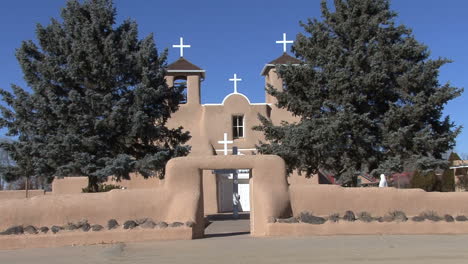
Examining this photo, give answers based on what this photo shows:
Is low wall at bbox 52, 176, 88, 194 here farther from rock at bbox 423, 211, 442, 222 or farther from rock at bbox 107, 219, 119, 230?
rock at bbox 423, 211, 442, 222

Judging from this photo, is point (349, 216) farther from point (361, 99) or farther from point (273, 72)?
point (273, 72)

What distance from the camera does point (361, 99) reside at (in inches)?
797

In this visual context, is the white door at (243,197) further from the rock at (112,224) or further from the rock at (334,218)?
the rock at (112,224)

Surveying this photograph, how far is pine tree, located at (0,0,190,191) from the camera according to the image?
64.4 ft

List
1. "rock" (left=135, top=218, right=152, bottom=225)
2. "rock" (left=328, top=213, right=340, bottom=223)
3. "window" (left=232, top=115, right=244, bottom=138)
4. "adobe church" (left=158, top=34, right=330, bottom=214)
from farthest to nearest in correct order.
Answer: "window" (left=232, top=115, right=244, bottom=138), "adobe church" (left=158, top=34, right=330, bottom=214), "rock" (left=328, top=213, right=340, bottom=223), "rock" (left=135, top=218, right=152, bottom=225)

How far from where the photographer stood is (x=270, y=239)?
1421cm

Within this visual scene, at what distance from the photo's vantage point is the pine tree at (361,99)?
20188mm

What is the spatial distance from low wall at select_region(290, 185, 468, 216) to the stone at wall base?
3670mm

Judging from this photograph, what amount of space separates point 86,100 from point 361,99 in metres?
10.8

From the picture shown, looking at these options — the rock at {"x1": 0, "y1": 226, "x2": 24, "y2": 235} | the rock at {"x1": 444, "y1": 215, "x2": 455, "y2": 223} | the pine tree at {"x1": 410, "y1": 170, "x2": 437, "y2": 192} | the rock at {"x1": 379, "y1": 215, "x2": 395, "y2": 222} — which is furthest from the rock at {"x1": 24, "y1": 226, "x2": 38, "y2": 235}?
the pine tree at {"x1": 410, "y1": 170, "x2": 437, "y2": 192}

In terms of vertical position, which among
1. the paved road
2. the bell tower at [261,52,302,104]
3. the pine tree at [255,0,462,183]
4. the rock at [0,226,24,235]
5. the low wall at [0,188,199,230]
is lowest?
the paved road

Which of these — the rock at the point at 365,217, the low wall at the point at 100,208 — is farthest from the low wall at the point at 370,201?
the low wall at the point at 100,208

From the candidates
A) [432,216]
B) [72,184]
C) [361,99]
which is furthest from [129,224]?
[361,99]

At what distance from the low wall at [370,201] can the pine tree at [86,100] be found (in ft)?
23.1
